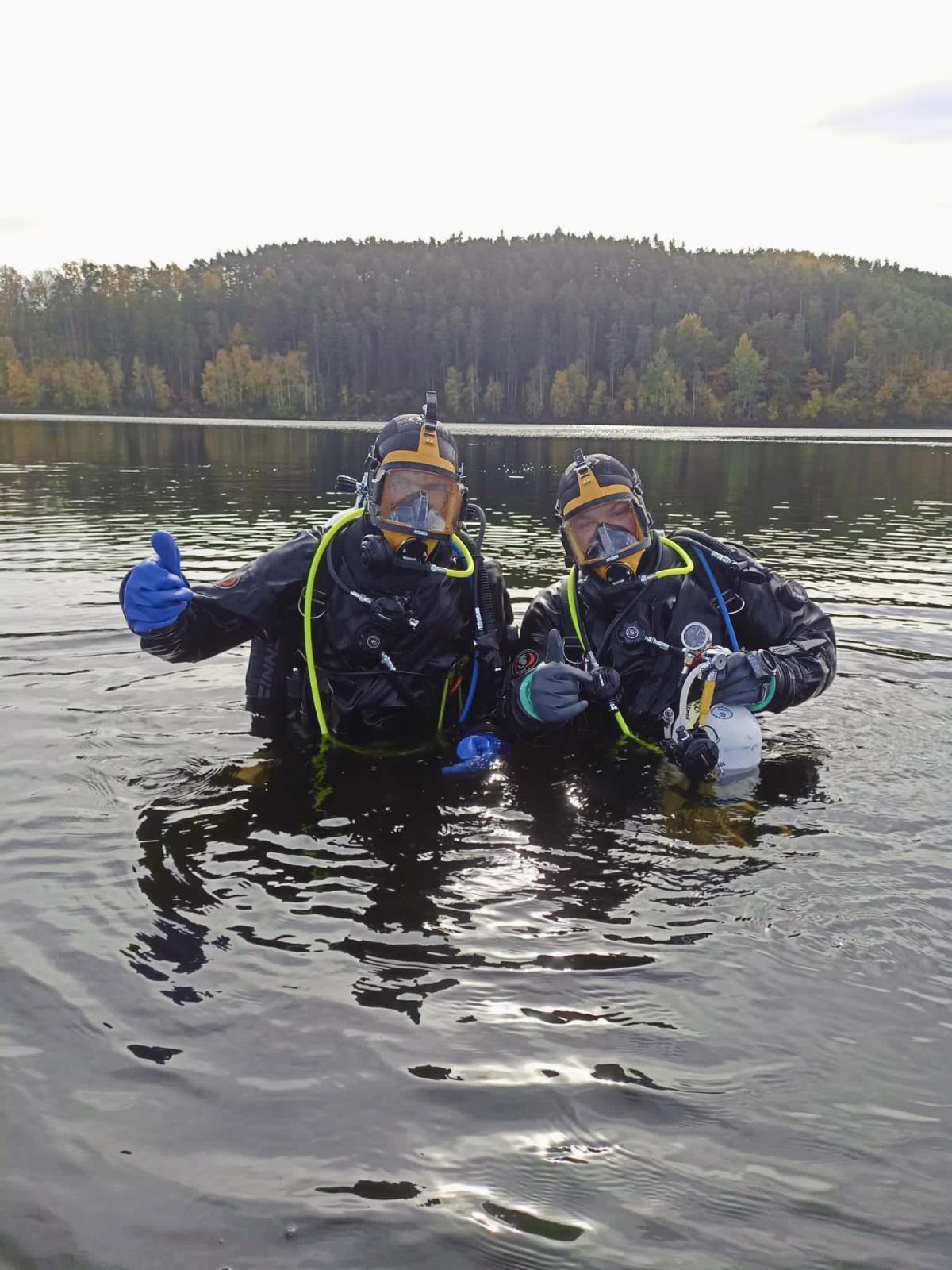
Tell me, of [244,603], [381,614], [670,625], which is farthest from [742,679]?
[244,603]

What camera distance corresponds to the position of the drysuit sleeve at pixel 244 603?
17.3ft

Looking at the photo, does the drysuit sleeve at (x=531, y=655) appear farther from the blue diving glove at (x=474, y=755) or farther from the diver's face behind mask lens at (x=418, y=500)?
the diver's face behind mask lens at (x=418, y=500)

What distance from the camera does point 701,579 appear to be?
5.82 meters

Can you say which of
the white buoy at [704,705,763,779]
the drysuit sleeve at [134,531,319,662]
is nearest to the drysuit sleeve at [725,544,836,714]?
the white buoy at [704,705,763,779]

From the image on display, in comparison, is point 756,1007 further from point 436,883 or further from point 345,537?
point 345,537

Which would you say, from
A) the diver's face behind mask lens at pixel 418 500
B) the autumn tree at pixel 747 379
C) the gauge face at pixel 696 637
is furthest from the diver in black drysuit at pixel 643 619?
the autumn tree at pixel 747 379

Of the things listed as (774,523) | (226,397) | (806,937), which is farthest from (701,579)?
(226,397)

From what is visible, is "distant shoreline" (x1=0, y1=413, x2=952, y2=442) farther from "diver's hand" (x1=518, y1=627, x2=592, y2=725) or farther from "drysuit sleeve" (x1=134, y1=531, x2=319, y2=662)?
"diver's hand" (x1=518, y1=627, x2=592, y2=725)

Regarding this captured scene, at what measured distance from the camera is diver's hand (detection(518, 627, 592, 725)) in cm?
481

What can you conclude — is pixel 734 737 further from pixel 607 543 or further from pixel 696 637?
pixel 607 543

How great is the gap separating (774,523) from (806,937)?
671 inches

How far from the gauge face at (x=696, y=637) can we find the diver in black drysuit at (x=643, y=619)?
12 cm

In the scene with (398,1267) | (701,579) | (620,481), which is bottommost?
(398,1267)

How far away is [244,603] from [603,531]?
2.23 metres
